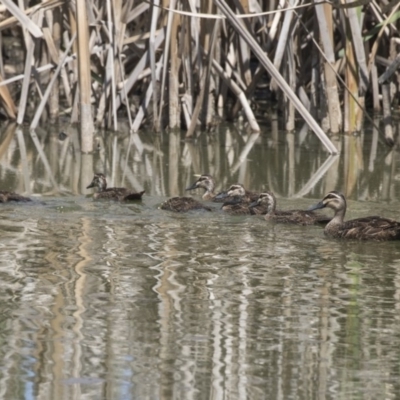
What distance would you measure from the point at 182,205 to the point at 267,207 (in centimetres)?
65

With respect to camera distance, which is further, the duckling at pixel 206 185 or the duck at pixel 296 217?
the duckling at pixel 206 185

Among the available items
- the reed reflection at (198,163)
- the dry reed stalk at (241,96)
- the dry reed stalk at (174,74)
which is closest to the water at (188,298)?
the reed reflection at (198,163)

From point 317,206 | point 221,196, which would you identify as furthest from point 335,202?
point 221,196

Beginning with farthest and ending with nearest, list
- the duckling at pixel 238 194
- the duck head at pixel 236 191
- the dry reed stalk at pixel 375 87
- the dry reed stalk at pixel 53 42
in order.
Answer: the dry reed stalk at pixel 375 87 < the dry reed stalk at pixel 53 42 < the duck head at pixel 236 191 < the duckling at pixel 238 194

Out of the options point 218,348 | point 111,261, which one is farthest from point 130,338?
point 111,261

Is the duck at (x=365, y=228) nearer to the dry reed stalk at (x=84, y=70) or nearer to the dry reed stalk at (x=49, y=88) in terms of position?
the dry reed stalk at (x=84, y=70)

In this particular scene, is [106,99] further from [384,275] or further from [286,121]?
[384,275]

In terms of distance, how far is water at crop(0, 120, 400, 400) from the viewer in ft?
16.3

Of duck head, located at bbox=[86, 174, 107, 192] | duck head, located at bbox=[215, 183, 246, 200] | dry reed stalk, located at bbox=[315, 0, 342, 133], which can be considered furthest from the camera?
dry reed stalk, located at bbox=[315, 0, 342, 133]

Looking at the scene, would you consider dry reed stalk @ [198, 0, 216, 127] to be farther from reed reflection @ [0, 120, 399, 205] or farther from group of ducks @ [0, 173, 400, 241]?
group of ducks @ [0, 173, 400, 241]

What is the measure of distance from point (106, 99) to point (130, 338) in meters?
7.98

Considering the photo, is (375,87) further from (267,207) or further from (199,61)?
(267,207)

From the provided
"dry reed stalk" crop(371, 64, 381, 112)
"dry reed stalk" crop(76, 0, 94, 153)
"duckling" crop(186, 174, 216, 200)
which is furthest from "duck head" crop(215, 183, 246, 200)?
"dry reed stalk" crop(371, 64, 381, 112)

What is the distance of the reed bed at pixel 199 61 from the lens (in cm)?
1245
